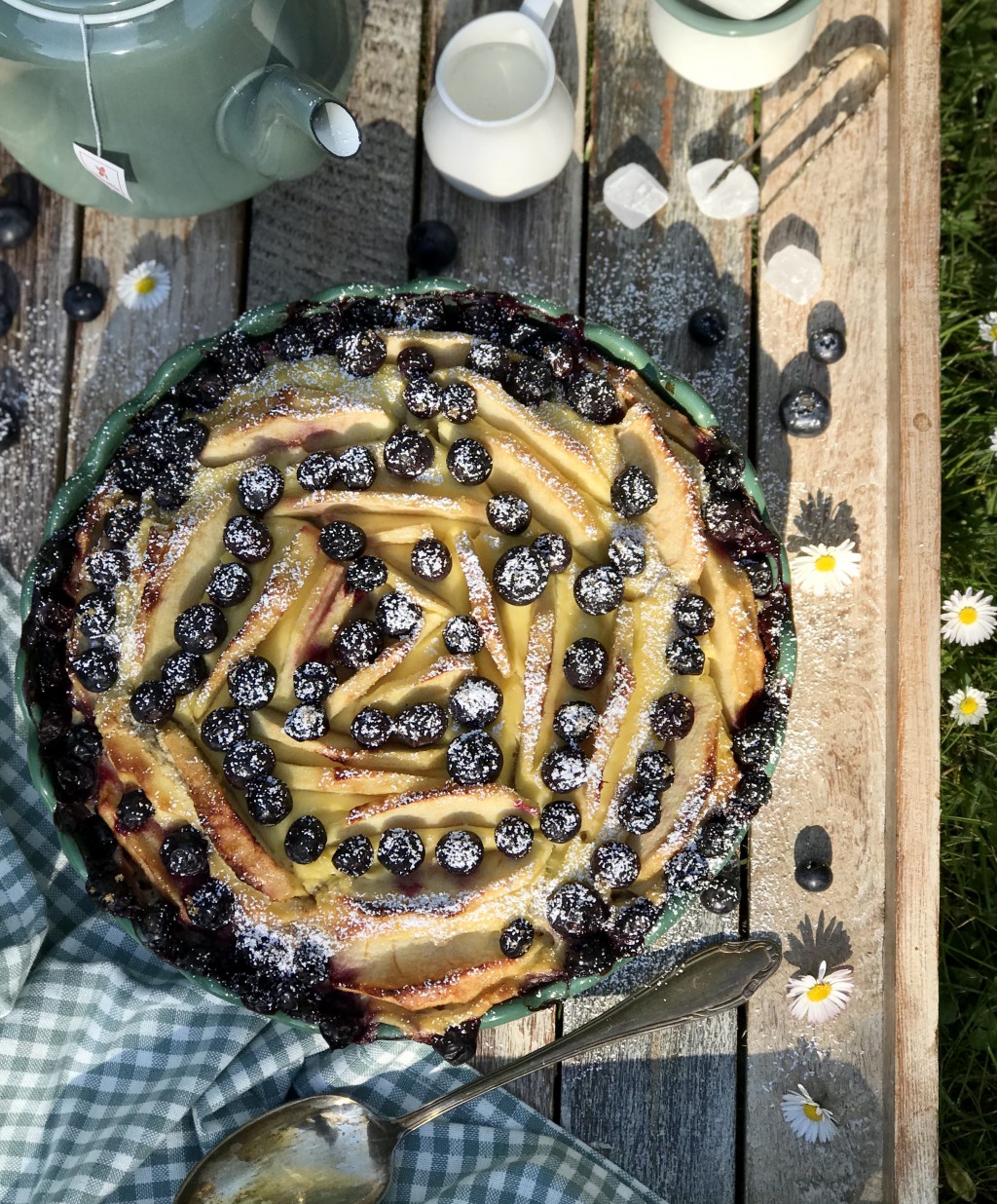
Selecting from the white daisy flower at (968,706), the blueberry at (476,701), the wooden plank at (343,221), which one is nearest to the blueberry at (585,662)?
the blueberry at (476,701)

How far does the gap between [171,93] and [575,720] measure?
3.73 feet

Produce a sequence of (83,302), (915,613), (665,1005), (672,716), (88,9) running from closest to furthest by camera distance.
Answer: (88,9) < (672,716) < (665,1005) < (915,613) < (83,302)

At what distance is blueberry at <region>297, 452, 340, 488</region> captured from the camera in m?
1.81

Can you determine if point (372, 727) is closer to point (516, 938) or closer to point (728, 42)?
point (516, 938)

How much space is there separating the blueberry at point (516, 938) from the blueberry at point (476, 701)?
12.5 inches

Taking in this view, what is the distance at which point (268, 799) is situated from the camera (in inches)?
69.8

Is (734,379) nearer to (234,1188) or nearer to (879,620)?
(879,620)

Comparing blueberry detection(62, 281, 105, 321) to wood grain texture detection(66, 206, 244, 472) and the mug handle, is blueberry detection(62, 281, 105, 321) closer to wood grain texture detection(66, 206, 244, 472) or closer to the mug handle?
wood grain texture detection(66, 206, 244, 472)

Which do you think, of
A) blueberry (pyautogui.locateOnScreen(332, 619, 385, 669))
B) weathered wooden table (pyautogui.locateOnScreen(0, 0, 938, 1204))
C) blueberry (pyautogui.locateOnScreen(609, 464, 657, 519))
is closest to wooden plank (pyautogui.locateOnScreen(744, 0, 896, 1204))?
weathered wooden table (pyautogui.locateOnScreen(0, 0, 938, 1204))

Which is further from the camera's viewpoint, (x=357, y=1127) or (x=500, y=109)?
(x=500, y=109)

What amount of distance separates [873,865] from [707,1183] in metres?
0.68

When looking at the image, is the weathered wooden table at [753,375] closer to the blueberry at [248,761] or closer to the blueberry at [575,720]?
the blueberry at [575,720]

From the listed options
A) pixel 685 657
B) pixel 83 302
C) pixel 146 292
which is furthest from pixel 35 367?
pixel 685 657

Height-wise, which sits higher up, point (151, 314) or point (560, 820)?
point (151, 314)
